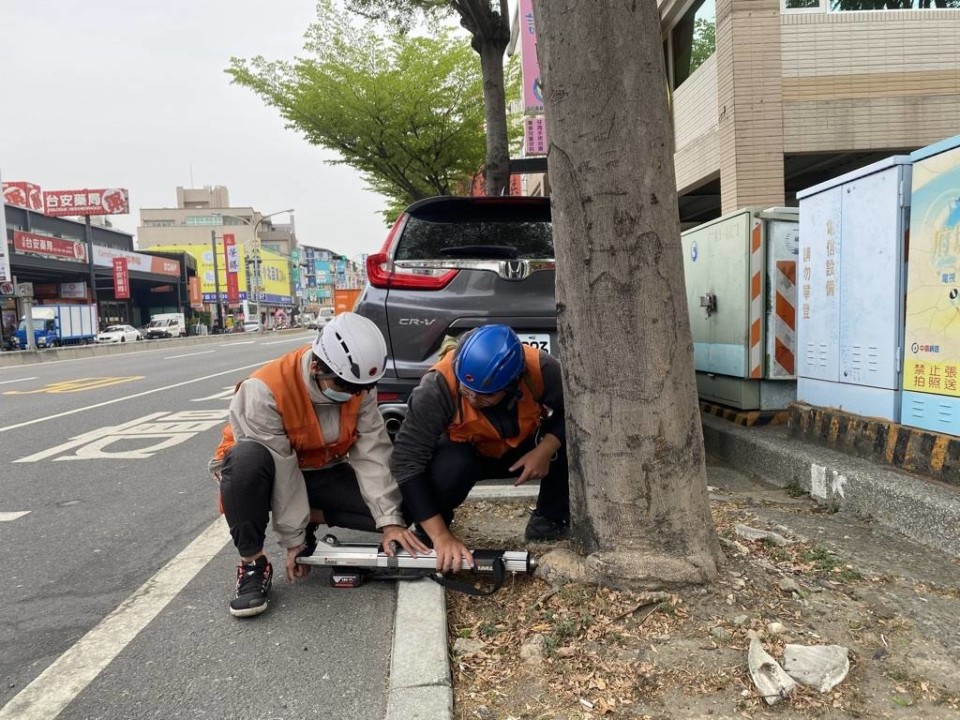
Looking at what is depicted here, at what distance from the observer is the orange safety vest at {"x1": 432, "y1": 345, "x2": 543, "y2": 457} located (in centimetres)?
281

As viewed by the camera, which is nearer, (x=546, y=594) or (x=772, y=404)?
(x=546, y=594)

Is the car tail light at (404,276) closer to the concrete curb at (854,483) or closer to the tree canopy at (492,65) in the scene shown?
the concrete curb at (854,483)

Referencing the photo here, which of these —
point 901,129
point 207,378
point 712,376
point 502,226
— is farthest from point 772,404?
point 207,378

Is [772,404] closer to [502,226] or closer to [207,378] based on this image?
[502,226]

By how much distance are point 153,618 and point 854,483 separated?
3.22m

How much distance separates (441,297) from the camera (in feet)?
12.3

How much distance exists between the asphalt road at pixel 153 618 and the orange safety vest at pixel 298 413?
606mm

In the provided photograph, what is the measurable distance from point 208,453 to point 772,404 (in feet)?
15.0

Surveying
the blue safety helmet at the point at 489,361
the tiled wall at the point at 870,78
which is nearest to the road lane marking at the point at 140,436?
the blue safety helmet at the point at 489,361

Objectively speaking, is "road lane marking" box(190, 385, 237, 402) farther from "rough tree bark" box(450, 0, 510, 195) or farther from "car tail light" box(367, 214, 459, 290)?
"car tail light" box(367, 214, 459, 290)

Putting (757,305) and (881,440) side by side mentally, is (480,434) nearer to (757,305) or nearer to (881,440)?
(881,440)

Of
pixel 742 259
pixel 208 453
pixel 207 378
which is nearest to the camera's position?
pixel 742 259

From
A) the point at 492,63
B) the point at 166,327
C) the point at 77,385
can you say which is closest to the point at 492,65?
the point at 492,63

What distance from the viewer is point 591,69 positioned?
2.27 m
